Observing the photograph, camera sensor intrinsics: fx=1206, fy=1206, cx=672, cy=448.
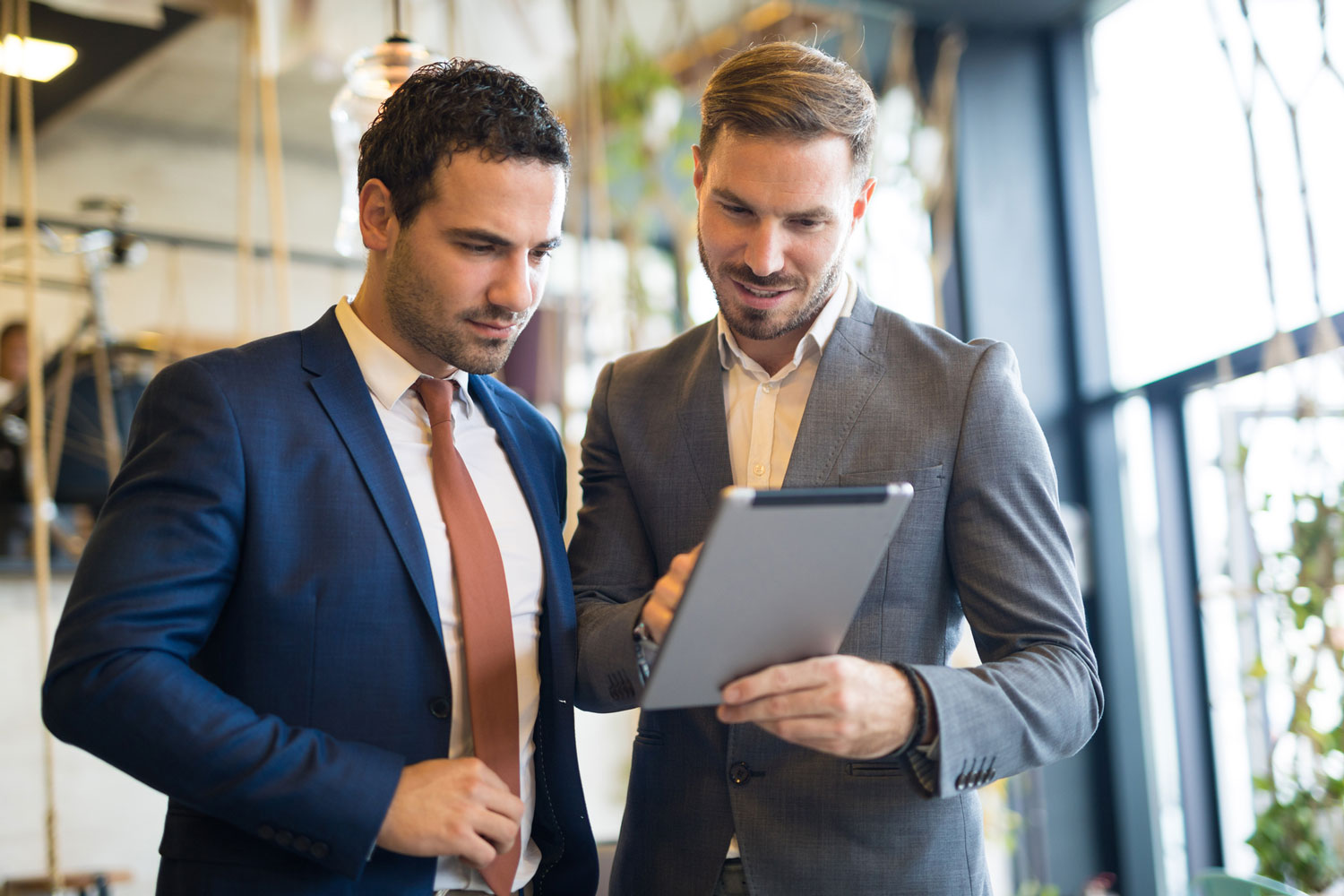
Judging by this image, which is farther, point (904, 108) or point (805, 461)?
point (904, 108)

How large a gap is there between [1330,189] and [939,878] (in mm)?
3433

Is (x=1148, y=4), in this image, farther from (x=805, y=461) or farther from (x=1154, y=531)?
(x=805, y=461)

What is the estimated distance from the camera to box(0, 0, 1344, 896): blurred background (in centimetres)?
361

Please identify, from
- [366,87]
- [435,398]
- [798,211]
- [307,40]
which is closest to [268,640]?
[435,398]

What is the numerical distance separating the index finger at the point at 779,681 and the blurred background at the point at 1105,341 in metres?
2.53

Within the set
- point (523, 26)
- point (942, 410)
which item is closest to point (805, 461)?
point (942, 410)

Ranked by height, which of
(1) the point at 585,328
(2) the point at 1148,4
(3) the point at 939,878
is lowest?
(3) the point at 939,878

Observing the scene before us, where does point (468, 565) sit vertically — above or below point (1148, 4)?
below

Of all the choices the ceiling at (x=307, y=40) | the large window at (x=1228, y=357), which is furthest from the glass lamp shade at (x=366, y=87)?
the large window at (x=1228, y=357)

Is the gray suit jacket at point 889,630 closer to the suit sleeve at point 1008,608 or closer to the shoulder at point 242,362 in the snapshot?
the suit sleeve at point 1008,608

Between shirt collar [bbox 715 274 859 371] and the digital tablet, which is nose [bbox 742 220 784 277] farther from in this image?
the digital tablet

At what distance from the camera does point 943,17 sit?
5.15 meters

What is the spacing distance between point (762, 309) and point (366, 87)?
3.12 feet

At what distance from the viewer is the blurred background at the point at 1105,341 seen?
361 centimetres
